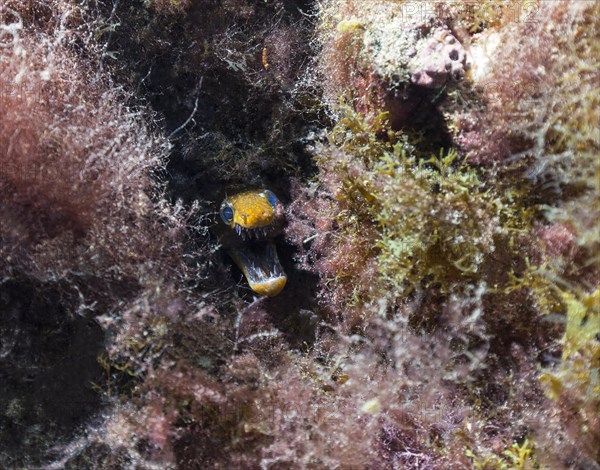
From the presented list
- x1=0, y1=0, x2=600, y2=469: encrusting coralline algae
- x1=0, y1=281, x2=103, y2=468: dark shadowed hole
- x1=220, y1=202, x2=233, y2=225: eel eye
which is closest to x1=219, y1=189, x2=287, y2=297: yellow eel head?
x1=220, y1=202, x2=233, y2=225: eel eye

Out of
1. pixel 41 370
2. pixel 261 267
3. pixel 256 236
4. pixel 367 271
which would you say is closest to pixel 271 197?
pixel 256 236

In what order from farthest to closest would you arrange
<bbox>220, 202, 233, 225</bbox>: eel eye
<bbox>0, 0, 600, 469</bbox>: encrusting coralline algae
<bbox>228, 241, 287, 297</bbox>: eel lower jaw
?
<bbox>220, 202, 233, 225</bbox>: eel eye, <bbox>228, 241, 287, 297</bbox>: eel lower jaw, <bbox>0, 0, 600, 469</bbox>: encrusting coralline algae

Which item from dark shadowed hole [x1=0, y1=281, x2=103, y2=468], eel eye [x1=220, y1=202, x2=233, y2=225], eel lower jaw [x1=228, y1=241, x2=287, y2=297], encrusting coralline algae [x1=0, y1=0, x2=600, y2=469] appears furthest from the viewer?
eel eye [x1=220, y1=202, x2=233, y2=225]

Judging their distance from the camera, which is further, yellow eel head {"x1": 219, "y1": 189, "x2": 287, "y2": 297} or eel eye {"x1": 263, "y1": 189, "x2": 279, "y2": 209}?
eel eye {"x1": 263, "y1": 189, "x2": 279, "y2": 209}

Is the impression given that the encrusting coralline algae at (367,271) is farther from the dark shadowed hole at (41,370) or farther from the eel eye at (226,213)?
the eel eye at (226,213)

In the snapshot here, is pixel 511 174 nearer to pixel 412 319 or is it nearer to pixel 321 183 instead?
pixel 412 319

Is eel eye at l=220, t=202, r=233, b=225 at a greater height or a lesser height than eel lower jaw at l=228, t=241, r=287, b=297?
greater

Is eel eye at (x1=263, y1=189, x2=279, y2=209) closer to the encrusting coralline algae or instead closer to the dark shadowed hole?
the encrusting coralline algae

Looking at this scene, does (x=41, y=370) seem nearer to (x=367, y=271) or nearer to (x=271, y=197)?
(x=271, y=197)
